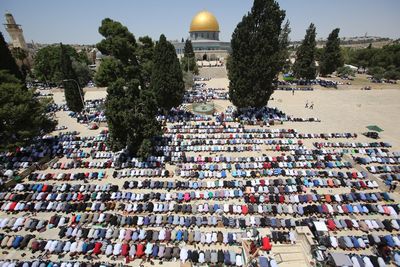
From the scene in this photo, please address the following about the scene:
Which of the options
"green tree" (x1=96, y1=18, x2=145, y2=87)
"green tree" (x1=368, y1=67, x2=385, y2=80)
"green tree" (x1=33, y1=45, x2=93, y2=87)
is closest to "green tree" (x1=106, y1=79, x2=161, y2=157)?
"green tree" (x1=96, y1=18, x2=145, y2=87)

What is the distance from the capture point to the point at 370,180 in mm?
26406

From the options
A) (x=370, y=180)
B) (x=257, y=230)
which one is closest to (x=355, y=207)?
(x=370, y=180)

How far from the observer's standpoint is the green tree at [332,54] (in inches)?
2980

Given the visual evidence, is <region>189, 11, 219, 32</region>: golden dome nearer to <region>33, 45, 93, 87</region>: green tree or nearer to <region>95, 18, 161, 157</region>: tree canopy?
<region>33, 45, 93, 87</region>: green tree

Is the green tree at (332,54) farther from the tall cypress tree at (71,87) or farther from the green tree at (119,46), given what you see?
the tall cypress tree at (71,87)

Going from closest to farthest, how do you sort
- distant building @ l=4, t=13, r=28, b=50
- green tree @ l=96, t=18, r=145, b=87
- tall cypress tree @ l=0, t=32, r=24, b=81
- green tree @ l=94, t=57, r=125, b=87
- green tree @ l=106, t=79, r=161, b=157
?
green tree @ l=106, t=79, r=161, b=157
tall cypress tree @ l=0, t=32, r=24, b=81
green tree @ l=96, t=18, r=145, b=87
green tree @ l=94, t=57, r=125, b=87
distant building @ l=4, t=13, r=28, b=50

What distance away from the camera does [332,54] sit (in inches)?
3014

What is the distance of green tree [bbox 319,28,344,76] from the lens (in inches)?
2980

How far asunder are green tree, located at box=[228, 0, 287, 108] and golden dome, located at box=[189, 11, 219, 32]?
7349 cm

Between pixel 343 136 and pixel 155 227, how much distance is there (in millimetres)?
32717

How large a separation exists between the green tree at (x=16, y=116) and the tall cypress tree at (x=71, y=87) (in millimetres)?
11475

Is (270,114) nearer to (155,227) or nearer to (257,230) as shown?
(257,230)

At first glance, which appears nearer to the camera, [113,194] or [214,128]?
[113,194]

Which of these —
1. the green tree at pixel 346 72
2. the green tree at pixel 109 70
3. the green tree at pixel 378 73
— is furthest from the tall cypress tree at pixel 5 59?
the green tree at pixel 378 73
